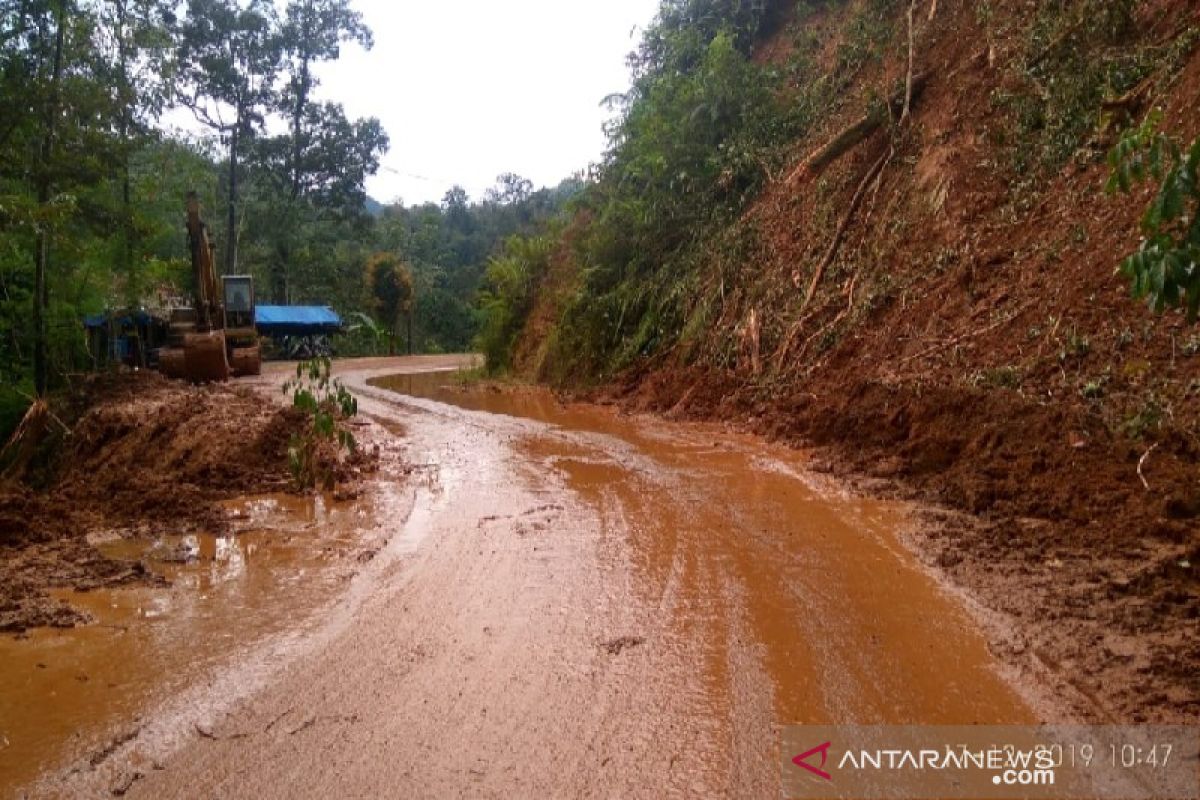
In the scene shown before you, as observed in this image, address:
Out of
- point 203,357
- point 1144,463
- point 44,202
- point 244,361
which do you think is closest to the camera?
point 1144,463

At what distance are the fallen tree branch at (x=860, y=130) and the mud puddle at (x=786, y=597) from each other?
796 centimetres

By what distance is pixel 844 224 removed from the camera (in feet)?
44.2

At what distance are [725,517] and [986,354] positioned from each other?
3984 millimetres

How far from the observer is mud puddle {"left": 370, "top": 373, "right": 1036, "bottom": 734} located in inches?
139

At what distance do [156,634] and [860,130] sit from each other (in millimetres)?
13833

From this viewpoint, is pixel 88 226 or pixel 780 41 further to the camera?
pixel 780 41

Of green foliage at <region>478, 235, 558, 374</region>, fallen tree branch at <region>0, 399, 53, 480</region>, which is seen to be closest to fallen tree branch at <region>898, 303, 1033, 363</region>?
fallen tree branch at <region>0, 399, 53, 480</region>

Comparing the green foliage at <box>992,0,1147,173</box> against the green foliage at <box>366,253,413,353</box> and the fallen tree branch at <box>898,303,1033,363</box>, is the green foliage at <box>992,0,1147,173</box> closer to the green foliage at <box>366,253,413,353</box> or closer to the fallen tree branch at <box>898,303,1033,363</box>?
the fallen tree branch at <box>898,303,1033,363</box>

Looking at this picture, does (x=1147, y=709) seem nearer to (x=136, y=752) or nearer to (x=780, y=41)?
(x=136, y=752)

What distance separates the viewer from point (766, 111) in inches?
691

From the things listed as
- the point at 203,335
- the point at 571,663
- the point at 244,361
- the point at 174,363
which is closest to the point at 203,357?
the point at 203,335

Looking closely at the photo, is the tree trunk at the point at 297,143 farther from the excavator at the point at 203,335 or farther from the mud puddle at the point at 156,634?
the mud puddle at the point at 156,634

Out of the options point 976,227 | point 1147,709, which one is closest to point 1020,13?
point 976,227

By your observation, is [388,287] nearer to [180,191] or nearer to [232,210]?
[232,210]
